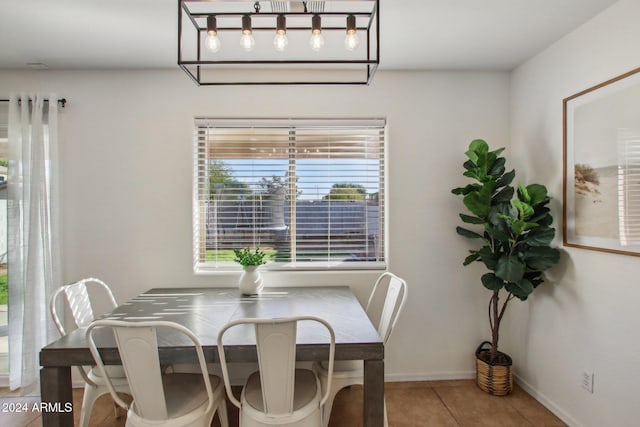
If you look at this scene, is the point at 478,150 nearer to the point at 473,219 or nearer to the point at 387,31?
the point at 473,219

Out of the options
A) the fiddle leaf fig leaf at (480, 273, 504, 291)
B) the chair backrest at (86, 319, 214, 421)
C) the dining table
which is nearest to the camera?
the chair backrest at (86, 319, 214, 421)

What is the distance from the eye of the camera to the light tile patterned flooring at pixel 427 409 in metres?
2.22

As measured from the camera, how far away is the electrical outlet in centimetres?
204

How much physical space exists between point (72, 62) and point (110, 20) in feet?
2.66

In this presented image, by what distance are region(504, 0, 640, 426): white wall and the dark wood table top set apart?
1.35 metres

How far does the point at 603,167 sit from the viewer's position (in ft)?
6.38

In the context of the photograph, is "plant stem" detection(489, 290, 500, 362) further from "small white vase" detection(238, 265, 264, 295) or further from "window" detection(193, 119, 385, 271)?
"small white vase" detection(238, 265, 264, 295)

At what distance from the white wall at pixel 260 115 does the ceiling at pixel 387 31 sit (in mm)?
179

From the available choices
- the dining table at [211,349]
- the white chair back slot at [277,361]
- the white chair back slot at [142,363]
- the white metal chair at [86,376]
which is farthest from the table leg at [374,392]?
the white metal chair at [86,376]

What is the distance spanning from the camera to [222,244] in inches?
111

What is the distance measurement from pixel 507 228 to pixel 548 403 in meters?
1.25

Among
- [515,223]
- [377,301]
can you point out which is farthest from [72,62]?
[515,223]

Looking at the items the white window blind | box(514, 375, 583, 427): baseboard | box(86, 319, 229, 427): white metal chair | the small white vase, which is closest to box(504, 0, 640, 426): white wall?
box(514, 375, 583, 427): baseboard

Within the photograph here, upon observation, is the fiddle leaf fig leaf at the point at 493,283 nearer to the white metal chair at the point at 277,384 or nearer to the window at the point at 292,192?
the window at the point at 292,192
